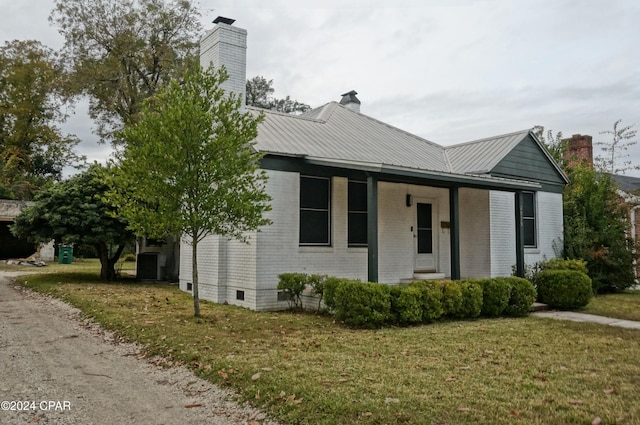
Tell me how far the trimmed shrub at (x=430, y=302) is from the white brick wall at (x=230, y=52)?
6.41 meters

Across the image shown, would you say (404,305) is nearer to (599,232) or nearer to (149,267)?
(599,232)

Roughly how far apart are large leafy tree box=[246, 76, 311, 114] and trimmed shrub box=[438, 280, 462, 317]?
26839 mm

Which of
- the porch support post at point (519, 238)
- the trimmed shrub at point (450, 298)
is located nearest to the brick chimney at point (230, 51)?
the trimmed shrub at point (450, 298)

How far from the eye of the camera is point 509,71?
1418 cm

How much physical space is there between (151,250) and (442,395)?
1578 cm

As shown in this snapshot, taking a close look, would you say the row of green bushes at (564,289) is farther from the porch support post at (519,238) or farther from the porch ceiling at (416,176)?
the porch ceiling at (416,176)

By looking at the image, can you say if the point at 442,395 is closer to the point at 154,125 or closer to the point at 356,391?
the point at 356,391

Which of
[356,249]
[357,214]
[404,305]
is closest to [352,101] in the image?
[357,214]

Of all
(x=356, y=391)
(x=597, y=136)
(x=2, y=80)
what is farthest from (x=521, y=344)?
(x=2, y=80)

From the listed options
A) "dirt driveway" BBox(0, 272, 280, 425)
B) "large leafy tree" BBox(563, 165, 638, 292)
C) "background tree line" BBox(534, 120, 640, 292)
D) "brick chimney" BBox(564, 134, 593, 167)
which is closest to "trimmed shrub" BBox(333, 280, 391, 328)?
"dirt driveway" BBox(0, 272, 280, 425)

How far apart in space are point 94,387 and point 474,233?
11.2 metres

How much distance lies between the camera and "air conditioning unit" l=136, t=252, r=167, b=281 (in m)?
17.8

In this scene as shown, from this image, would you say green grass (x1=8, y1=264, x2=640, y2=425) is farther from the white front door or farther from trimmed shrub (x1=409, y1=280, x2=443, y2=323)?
the white front door

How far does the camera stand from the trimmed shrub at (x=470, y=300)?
9.60 meters
